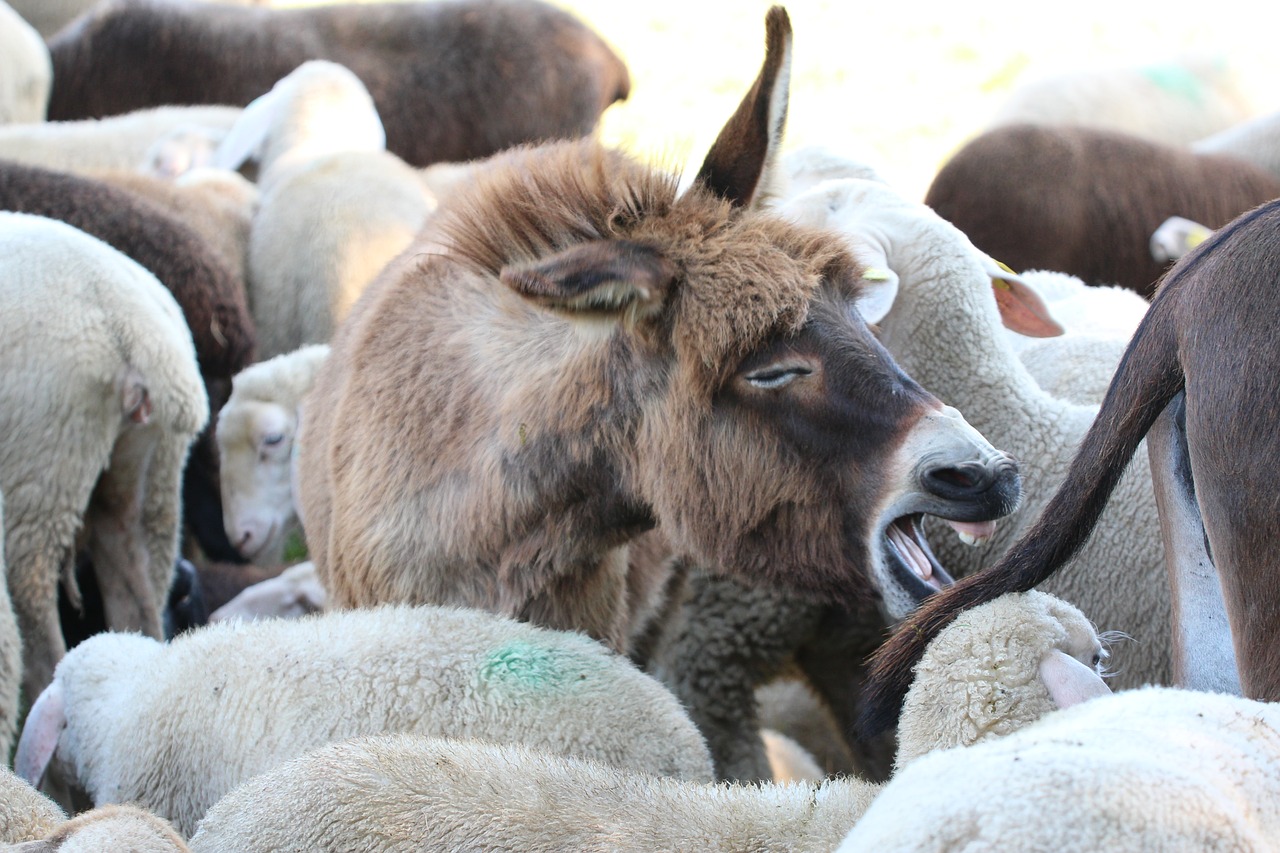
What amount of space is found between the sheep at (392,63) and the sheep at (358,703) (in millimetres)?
6516

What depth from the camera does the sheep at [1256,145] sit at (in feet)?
26.5

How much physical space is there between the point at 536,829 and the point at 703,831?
282 millimetres

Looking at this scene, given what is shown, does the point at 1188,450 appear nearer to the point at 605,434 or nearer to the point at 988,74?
the point at 605,434

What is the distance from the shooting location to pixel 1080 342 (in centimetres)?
438

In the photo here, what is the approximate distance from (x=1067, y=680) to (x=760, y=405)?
958mm

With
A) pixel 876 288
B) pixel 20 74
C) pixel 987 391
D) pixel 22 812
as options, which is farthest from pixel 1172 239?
pixel 20 74

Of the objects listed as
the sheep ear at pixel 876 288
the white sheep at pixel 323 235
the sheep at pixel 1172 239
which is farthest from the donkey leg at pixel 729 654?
the sheep at pixel 1172 239

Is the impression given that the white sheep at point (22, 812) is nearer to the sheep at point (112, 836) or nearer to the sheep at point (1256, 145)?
the sheep at point (112, 836)

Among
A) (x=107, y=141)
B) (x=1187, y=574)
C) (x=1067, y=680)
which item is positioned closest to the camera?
(x=1067, y=680)

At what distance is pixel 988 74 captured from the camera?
12.1 meters

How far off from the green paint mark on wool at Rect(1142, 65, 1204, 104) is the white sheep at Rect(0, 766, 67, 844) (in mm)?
10055

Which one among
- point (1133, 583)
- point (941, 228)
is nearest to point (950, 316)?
point (941, 228)

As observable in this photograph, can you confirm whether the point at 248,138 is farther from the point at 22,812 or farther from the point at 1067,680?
the point at 1067,680

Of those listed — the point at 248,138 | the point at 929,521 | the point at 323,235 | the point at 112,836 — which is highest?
the point at 112,836
